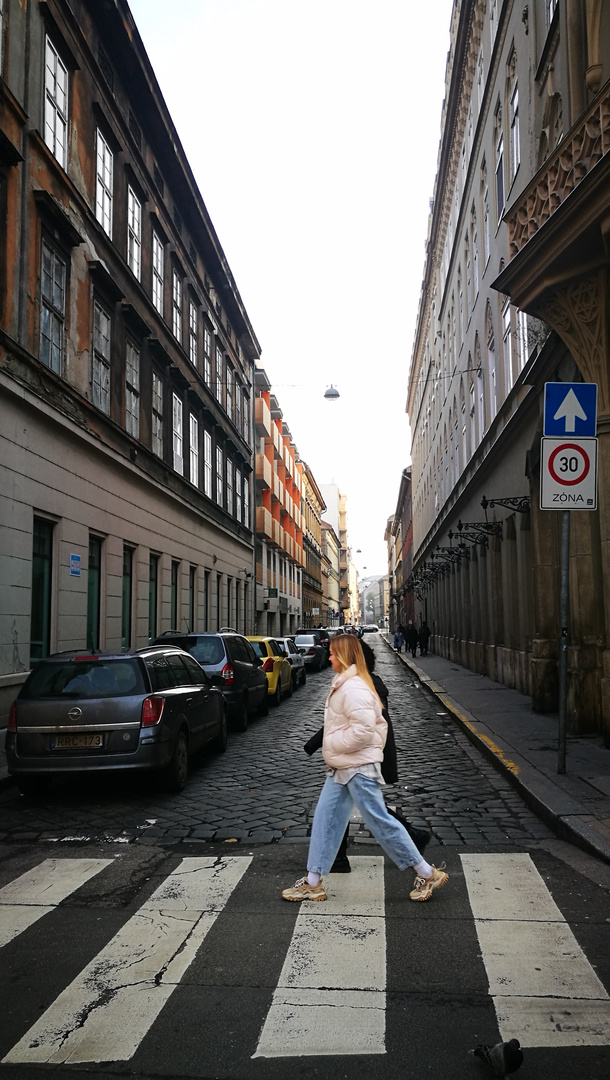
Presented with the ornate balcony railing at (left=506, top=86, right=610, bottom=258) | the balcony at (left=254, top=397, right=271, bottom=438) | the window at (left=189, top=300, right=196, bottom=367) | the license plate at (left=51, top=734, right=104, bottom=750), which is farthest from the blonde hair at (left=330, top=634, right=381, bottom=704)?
the balcony at (left=254, top=397, right=271, bottom=438)

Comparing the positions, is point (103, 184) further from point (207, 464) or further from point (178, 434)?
point (207, 464)

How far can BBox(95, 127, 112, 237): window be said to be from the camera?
1836cm

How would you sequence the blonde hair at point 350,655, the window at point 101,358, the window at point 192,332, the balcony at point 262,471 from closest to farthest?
the blonde hair at point 350,655
the window at point 101,358
the window at point 192,332
the balcony at point 262,471

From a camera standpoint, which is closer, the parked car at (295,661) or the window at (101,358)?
the window at (101,358)

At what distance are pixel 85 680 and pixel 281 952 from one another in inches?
185

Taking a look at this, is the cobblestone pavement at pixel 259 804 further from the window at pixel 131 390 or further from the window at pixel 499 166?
the window at pixel 499 166

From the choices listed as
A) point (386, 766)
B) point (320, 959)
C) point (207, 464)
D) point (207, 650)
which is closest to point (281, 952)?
point (320, 959)

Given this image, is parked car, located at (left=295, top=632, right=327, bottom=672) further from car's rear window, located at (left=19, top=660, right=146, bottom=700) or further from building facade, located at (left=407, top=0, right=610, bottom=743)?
car's rear window, located at (left=19, top=660, right=146, bottom=700)

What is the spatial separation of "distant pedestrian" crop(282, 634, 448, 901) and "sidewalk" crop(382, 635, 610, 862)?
1587 millimetres

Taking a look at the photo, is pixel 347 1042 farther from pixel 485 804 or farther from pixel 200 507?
pixel 200 507

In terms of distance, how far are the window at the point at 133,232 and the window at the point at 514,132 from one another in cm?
884

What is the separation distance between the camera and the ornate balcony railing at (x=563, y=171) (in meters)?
9.54

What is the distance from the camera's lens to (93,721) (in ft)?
27.1

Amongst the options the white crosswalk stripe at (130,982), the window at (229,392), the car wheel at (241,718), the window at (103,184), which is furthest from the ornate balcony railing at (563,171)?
the window at (229,392)
